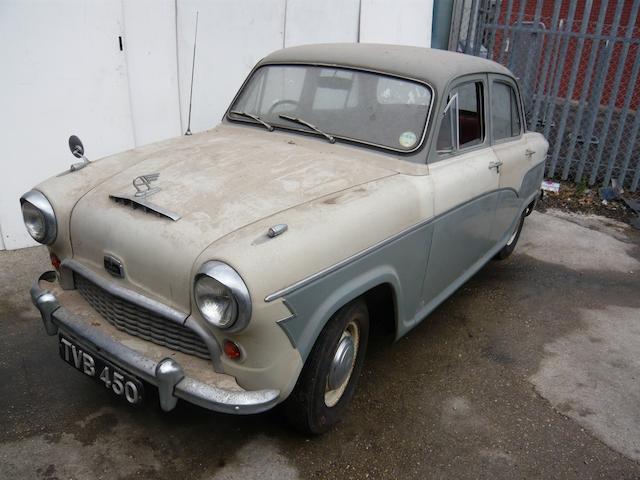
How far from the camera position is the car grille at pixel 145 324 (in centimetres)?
224

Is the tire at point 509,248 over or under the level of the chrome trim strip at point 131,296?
under

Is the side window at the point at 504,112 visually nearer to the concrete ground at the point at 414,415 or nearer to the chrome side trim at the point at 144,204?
the concrete ground at the point at 414,415

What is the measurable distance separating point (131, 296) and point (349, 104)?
1662 millimetres

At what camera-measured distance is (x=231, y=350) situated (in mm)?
2143

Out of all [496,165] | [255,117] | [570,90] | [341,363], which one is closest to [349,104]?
[255,117]

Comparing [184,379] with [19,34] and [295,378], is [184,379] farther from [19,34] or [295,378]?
[19,34]

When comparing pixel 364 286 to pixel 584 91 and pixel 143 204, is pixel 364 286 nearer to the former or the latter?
pixel 143 204

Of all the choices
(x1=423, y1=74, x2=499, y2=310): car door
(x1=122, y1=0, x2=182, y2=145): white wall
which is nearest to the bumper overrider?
(x1=423, y1=74, x2=499, y2=310): car door

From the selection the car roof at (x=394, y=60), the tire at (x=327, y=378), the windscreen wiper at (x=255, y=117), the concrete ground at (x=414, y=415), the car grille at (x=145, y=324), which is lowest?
the concrete ground at (x=414, y=415)

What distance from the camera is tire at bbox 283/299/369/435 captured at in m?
2.37

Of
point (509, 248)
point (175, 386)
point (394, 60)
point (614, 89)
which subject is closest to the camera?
point (175, 386)

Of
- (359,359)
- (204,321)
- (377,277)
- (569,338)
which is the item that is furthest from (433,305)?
(204,321)

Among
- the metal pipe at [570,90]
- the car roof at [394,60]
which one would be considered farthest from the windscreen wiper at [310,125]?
the metal pipe at [570,90]

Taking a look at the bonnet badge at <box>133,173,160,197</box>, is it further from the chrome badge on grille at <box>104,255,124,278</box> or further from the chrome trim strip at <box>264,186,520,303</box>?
the chrome trim strip at <box>264,186,520,303</box>
